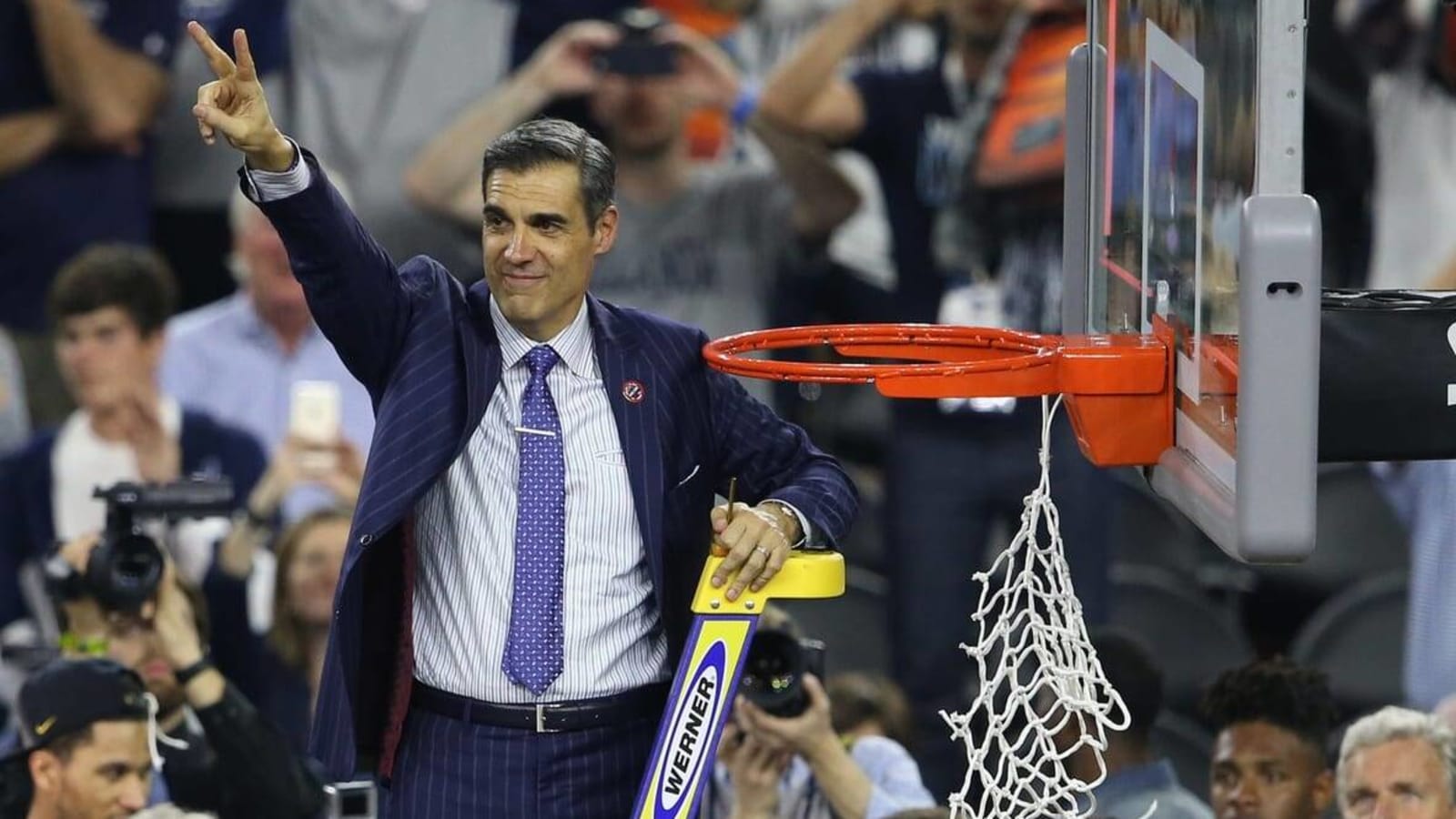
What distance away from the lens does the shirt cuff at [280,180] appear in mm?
3977

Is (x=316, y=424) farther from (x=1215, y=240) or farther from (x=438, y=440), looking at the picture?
(x=1215, y=240)

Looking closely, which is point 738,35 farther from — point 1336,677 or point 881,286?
point 1336,677

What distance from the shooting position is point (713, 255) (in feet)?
25.1

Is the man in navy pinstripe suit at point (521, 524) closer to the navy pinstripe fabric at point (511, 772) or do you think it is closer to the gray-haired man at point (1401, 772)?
the navy pinstripe fabric at point (511, 772)

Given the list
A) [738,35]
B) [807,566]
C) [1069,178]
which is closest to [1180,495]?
[807,566]

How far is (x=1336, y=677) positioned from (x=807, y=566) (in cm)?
384

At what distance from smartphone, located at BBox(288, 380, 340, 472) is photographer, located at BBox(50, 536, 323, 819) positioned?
4.98ft

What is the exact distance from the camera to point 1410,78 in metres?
7.81

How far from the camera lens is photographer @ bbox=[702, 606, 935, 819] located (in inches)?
212

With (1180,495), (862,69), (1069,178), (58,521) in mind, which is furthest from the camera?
(862,69)

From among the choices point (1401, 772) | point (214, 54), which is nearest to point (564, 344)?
point (214, 54)

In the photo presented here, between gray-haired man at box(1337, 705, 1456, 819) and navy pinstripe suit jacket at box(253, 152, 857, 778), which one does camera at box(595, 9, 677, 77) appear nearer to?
navy pinstripe suit jacket at box(253, 152, 857, 778)

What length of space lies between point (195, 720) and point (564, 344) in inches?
67.9

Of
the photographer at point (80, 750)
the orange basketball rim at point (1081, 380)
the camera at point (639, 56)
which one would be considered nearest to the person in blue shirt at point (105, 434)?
the camera at point (639, 56)
